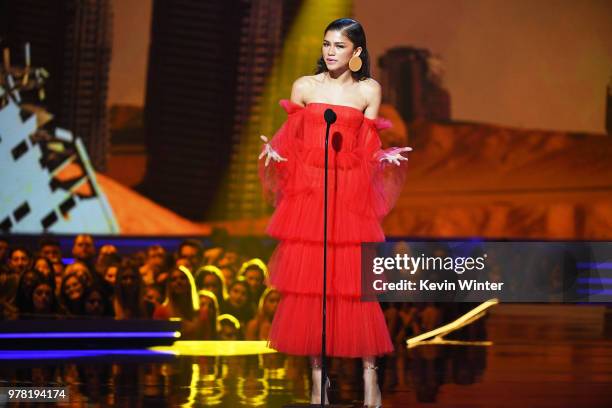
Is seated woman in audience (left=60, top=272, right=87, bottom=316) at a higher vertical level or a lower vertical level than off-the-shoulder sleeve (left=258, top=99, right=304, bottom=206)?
lower

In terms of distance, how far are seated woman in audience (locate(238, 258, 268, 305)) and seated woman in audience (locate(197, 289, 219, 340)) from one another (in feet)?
1.05

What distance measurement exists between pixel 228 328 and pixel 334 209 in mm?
4194

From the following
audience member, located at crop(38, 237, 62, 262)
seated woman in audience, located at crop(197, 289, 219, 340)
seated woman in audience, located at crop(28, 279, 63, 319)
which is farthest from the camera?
audience member, located at crop(38, 237, 62, 262)

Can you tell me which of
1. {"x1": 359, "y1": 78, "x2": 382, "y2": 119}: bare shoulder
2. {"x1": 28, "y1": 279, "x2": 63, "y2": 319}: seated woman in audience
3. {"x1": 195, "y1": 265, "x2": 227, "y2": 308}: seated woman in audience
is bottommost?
{"x1": 28, "y1": 279, "x2": 63, "y2": 319}: seated woman in audience

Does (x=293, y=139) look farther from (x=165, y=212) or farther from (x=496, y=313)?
(x=496, y=313)

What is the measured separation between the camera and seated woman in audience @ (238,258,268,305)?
357 inches

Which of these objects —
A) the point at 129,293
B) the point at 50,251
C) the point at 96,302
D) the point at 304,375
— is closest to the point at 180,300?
the point at 129,293

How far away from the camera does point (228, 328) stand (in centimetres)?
883

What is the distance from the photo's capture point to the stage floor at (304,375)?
17.4 feet

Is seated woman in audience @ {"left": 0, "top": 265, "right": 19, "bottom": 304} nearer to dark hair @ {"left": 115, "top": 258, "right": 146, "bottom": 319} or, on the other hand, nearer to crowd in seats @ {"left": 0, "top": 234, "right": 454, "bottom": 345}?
crowd in seats @ {"left": 0, "top": 234, "right": 454, "bottom": 345}

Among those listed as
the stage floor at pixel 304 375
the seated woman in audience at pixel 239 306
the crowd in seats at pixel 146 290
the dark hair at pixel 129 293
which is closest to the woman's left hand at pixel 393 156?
the stage floor at pixel 304 375

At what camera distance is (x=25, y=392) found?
17.2 ft

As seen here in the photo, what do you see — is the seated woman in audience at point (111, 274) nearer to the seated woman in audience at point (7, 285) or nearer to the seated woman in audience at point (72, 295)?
the seated woman in audience at point (72, 295)

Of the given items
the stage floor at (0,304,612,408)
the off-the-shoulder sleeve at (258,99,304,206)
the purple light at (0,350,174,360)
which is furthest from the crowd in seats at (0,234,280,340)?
the off-the-shoulder sleeve at (258,99,304,206)
